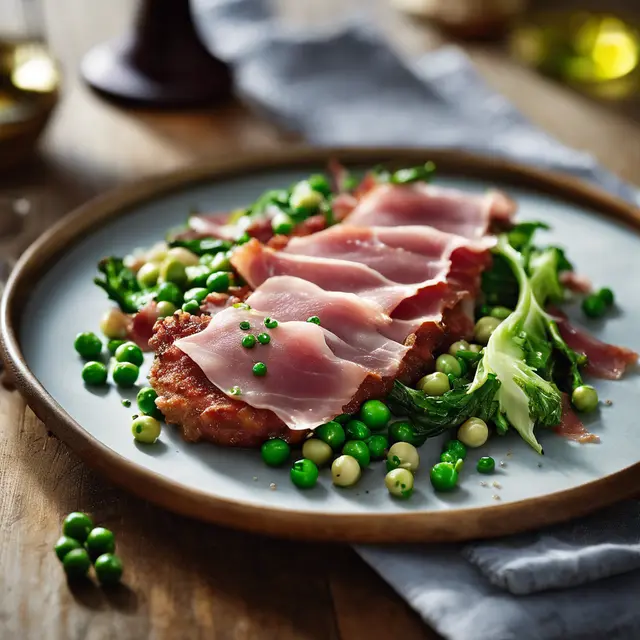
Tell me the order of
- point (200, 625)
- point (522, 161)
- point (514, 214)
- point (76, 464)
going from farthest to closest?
point (522, 161) → point (514, 214) → point (76, 464) → point (200, 625)

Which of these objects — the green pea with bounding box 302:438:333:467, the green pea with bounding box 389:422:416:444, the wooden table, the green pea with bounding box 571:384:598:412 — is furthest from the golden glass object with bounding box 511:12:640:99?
the wooden table

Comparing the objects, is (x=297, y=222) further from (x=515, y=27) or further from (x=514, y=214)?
(x=515, y=27)

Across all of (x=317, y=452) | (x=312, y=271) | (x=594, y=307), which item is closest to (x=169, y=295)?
(x=312, y=271)

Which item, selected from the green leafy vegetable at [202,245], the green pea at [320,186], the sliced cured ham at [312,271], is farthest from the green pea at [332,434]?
the green pea at [320,186]

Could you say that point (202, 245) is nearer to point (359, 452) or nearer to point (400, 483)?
point (359, 452)

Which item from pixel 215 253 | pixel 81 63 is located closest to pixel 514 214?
pixel 215 253

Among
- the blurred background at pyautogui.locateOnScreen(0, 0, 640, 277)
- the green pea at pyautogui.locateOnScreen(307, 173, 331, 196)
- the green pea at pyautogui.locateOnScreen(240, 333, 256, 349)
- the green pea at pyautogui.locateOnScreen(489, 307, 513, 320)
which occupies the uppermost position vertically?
the green pea at pyautogui.locateOnScreen(240, 333, 256, 349)

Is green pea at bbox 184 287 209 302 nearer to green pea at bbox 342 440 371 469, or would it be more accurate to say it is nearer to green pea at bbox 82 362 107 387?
green pea at bbox 82 362 107 387
